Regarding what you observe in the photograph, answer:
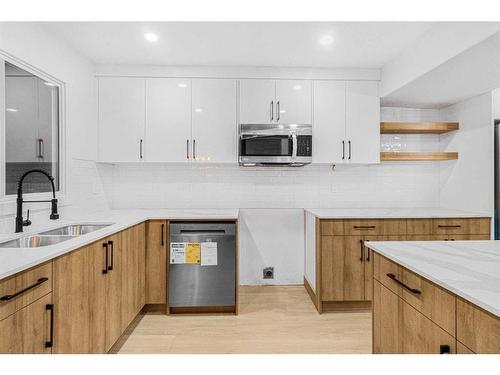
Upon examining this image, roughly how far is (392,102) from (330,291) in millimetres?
2146

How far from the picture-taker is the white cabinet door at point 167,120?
310 centimetres

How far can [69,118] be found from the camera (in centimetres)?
268

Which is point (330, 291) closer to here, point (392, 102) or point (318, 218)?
point (318, 218)

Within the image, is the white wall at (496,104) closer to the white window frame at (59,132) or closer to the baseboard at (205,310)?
the baseboard at (205,310)

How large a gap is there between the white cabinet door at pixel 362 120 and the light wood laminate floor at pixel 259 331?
1631mm

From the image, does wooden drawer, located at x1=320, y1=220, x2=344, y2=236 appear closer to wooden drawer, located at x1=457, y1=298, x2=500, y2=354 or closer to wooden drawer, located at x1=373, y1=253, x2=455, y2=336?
wooden drawer, located at x1=373, y1=253, x2=455, y2=336

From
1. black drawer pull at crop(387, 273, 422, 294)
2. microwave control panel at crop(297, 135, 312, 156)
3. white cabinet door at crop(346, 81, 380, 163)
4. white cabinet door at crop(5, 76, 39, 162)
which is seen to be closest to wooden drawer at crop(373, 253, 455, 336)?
black drawer pull at crop(387, 273, 422, 294)

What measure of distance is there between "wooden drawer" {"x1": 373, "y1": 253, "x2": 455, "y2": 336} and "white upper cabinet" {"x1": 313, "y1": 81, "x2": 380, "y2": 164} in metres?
1.84

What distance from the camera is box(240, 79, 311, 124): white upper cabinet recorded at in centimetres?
313

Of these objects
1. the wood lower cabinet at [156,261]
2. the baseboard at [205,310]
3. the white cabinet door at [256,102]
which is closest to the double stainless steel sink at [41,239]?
the wood lower cabinet at [156,261]

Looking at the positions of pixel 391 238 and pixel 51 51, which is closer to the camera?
pixel 51 51

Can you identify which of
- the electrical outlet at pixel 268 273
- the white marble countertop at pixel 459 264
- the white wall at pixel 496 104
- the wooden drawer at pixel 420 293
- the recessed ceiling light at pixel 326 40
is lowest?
the electrical outlet at pixel 268 273

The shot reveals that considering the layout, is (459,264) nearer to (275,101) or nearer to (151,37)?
(275,101)

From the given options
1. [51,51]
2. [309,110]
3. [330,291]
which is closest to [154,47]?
[51,51]
